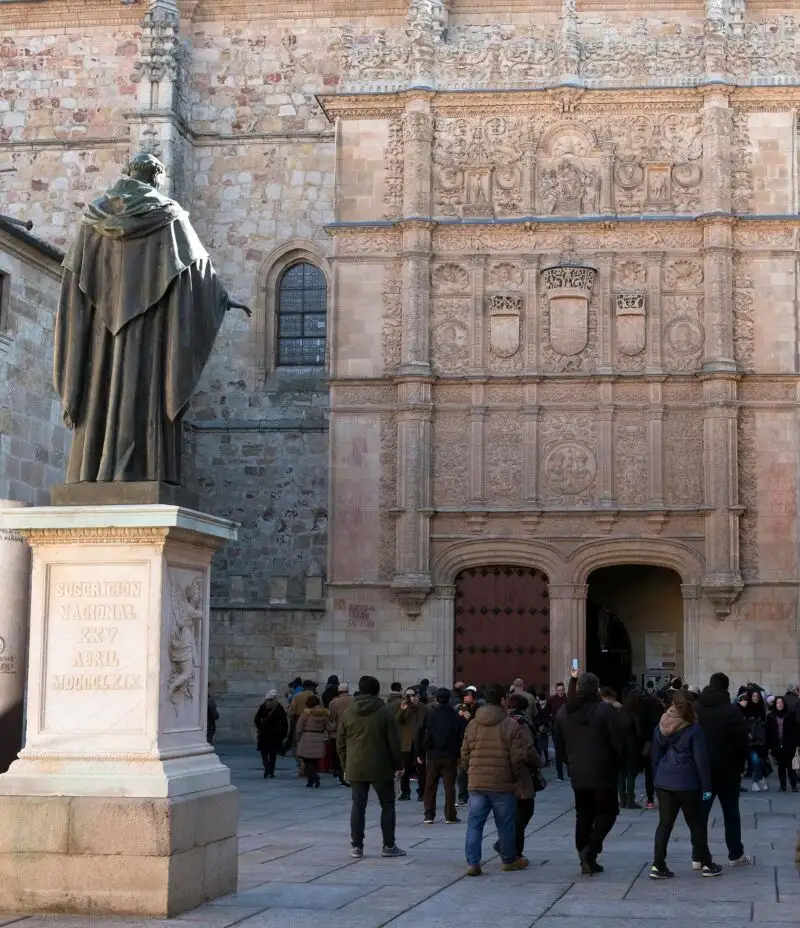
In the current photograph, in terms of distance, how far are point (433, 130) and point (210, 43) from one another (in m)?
6.28

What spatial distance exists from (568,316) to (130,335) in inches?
787

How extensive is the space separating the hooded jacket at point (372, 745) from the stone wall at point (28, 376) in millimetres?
11552

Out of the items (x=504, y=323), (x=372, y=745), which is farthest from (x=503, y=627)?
(x=372, y=745)

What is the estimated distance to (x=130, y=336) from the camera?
11125 mm

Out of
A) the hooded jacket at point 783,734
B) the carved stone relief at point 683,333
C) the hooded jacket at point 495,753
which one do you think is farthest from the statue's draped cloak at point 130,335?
the carved stone relief at point 683,333

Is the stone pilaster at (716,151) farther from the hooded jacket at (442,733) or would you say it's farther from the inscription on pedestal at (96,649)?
the inscription on pedestal at (96,649)

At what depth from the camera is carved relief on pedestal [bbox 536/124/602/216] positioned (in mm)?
30734

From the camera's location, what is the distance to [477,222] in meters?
30.6

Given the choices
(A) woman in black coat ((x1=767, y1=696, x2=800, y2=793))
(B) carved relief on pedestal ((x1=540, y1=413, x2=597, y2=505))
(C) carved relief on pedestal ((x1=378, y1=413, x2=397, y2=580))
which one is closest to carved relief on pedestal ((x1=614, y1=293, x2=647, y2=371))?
(B) carved relief on pedestal ((x1=540, y1=413, x2=597, y2=505))

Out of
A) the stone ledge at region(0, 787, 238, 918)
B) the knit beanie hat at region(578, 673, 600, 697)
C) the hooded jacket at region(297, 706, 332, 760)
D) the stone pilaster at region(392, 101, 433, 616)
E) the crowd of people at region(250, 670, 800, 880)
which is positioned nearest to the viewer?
the stone ledge at region(0, 787, 238, 918)

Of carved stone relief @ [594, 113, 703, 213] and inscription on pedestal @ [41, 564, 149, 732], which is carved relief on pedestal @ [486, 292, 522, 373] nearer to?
carved stone relief @ [594, 113, 703, 213]

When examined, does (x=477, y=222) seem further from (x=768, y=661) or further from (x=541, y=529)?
(x=768, y=661)

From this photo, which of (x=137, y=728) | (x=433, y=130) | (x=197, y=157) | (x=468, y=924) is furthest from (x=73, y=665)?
(x=197, y=157)

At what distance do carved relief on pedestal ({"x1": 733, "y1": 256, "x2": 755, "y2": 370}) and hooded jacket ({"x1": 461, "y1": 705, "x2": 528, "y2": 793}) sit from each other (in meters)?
17.8
